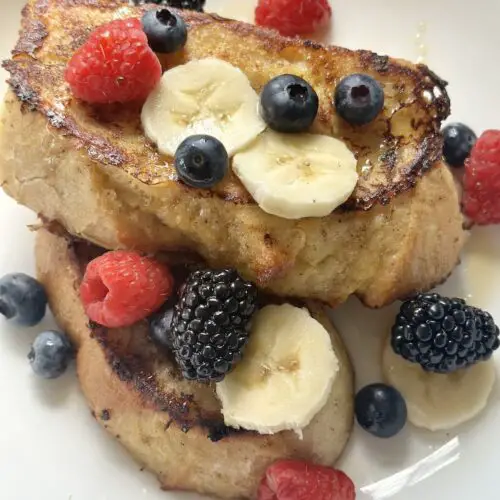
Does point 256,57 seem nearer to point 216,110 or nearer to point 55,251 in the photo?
point 216,110

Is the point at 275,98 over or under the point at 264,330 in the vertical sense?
over

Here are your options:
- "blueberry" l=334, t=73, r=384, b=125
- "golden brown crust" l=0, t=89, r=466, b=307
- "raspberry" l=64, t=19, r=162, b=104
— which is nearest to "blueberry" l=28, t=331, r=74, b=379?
"golden brown crust" l=0, t=89, r=466, b=307

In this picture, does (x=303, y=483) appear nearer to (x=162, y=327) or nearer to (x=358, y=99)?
(x=162, y=327)

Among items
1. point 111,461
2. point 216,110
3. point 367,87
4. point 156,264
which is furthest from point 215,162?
point 111,461

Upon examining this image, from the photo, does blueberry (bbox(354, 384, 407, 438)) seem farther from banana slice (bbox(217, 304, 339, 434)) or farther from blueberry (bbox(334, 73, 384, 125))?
blueberry (bbox(334, 73, 384, 125))

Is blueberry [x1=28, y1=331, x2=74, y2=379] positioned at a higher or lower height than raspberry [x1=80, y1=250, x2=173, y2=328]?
lower

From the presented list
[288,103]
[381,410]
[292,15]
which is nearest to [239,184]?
[288,103]

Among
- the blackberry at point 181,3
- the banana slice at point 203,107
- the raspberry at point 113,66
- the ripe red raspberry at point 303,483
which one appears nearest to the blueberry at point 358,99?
the banana slice at point 203,107
